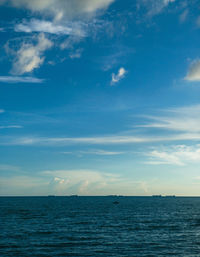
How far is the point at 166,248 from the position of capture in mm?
45344

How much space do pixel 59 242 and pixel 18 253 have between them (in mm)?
9839

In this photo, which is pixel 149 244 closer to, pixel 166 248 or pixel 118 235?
pixel 166 248

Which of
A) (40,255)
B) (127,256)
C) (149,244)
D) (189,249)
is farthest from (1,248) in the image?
(189,249)

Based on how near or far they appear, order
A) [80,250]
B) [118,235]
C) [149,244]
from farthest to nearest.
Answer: [118,235] → [149,244] → [80,250]

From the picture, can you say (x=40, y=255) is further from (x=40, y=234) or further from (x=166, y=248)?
(x=166, y=248)

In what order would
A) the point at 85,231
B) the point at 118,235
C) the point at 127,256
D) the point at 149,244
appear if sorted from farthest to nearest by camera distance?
the point at 85,231, the point at 118,235, the point at 149,244, the point at 127,256

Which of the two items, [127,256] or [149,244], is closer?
[127,256]

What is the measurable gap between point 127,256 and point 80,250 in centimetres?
875

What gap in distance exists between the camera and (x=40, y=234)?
57.8 m

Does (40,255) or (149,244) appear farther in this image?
(149,244)

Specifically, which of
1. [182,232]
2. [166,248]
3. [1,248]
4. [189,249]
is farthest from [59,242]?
[182,232]

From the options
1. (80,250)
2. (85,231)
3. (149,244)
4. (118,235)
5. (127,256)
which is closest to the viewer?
(127,256)

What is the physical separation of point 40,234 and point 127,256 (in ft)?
84.9

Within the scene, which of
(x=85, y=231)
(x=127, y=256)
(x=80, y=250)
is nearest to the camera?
(x=127, y=256)
